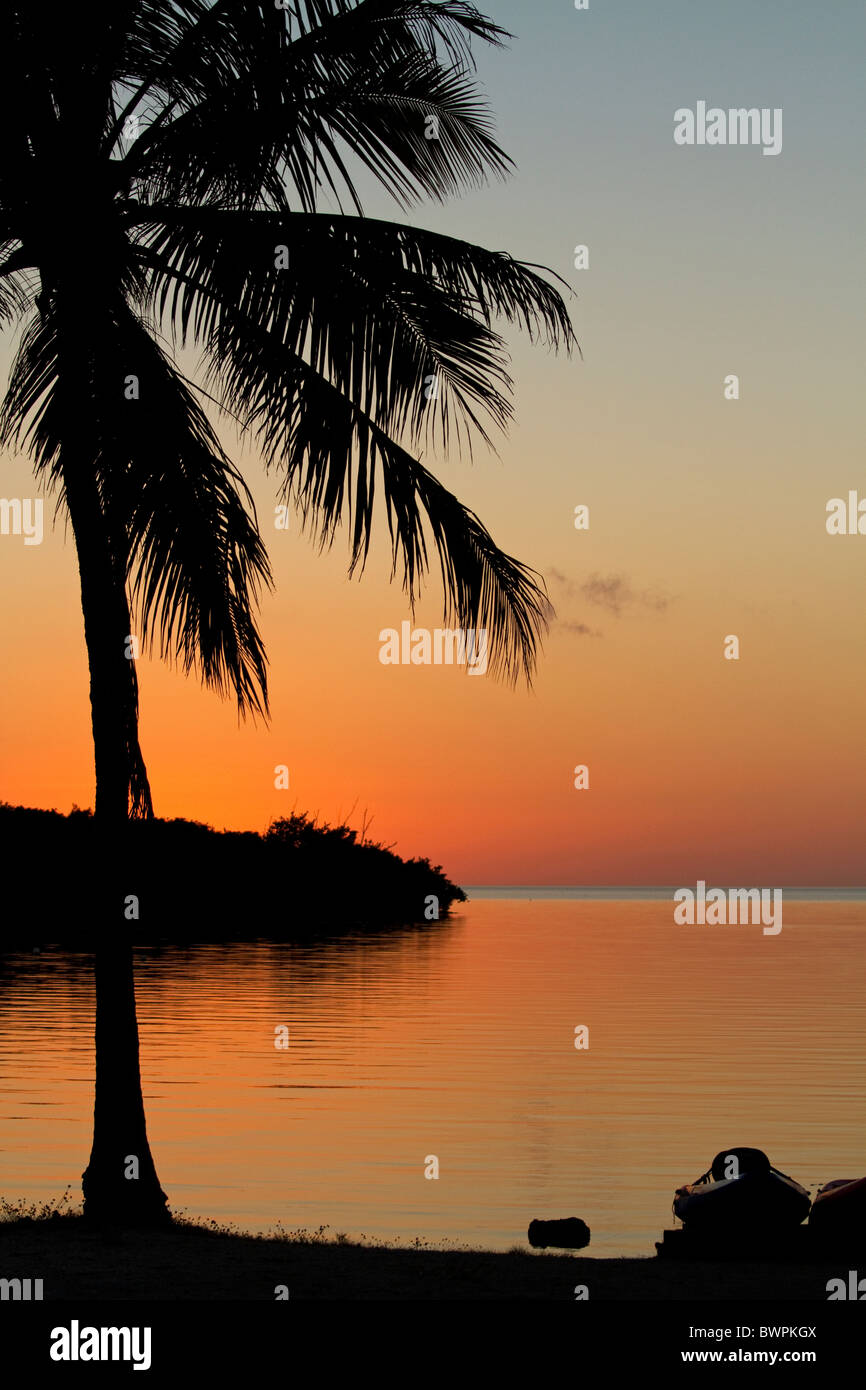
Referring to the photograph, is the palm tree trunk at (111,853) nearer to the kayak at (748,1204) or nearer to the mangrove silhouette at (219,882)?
the kayak at (748,1204)

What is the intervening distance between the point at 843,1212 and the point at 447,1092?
1637 centimetres

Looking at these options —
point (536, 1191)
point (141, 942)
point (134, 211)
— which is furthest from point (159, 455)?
point (141, 942)

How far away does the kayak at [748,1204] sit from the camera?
38.6ft

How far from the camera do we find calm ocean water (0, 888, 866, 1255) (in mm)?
17953

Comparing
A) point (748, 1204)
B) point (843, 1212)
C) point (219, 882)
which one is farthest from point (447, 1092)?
point (219, 882)

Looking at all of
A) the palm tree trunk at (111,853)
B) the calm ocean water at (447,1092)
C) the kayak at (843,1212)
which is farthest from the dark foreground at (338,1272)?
the calm ocean water at (447,1092)

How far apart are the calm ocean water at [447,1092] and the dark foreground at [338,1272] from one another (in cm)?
473

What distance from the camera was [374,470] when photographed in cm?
1202

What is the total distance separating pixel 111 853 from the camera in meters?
12.0

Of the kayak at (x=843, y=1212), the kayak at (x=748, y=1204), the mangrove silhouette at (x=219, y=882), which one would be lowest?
the mangrove silhouette at (x=219, y=882)

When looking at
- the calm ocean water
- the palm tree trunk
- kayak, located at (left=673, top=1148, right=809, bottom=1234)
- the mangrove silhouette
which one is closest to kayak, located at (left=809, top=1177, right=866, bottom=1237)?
kayak, located at (left=673, top=1148, right=809, bottom=1234)

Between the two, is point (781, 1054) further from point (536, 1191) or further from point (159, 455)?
point (159, 455)

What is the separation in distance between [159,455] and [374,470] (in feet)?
5.83
